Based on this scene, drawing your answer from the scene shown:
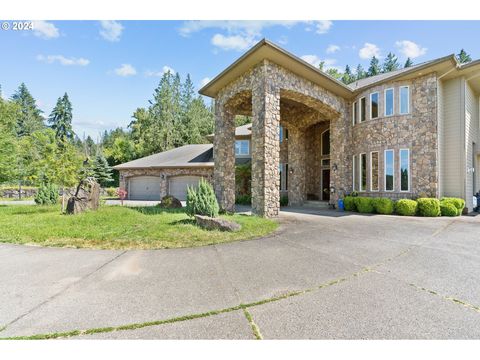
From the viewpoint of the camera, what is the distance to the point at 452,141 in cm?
1105

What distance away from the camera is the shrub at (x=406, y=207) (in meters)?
10.0

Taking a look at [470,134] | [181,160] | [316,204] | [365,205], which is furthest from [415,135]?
[181,160]

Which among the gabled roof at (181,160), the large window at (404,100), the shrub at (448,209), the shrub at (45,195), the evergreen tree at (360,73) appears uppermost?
the evergreen tree at (360,73)

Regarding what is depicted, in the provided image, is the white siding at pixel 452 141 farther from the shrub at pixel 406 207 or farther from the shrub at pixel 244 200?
→ the shrub at pixel 244 200

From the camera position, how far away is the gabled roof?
19.9m

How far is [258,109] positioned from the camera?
376 inches

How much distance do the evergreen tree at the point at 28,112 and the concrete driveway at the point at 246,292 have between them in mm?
54092

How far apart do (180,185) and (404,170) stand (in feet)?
54.8

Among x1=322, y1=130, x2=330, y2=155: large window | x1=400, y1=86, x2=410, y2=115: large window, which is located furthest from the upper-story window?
x1=400, y1=86, x2=410, y2=115: large window

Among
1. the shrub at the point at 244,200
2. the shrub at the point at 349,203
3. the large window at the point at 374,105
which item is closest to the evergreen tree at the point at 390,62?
the large window at the point at 374,105

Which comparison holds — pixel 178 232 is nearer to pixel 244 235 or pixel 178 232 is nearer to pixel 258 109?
pixel 244 235

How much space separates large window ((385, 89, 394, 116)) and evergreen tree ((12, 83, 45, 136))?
5704 cm

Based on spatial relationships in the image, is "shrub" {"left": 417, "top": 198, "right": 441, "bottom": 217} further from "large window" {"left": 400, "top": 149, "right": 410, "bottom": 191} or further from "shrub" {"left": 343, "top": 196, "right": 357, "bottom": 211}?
"shrub" {"left": 343, "top": 196, "right": 357, "bottom": 211}
